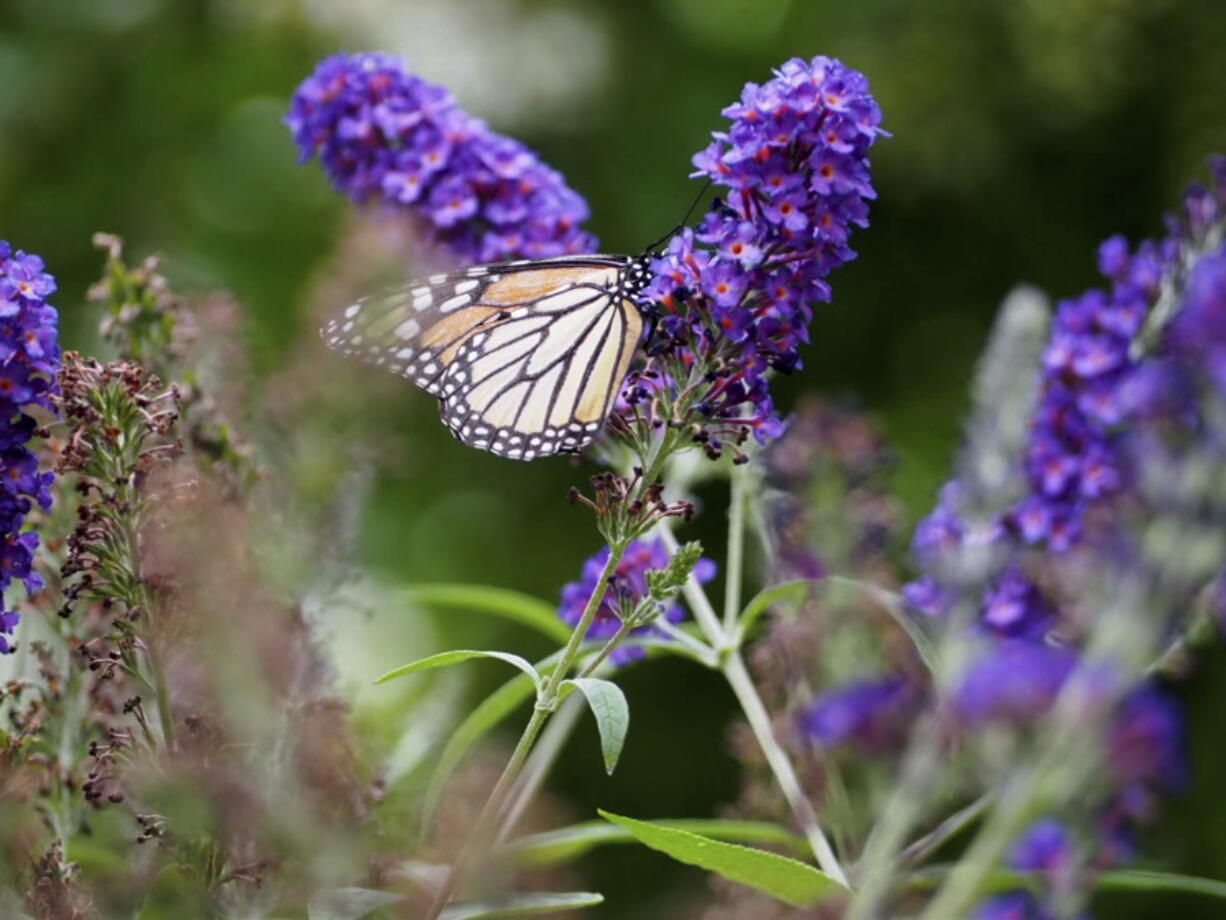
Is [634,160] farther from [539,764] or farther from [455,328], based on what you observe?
[539,764]

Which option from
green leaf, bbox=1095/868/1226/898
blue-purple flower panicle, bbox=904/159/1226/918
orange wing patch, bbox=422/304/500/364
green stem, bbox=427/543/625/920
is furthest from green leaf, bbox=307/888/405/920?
orange wing patch, bbox=422/304/500/364

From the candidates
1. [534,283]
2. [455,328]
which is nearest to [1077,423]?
[534,283]

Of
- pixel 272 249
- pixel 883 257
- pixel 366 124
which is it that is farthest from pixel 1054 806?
pixel 272 249

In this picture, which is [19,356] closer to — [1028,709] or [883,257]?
[1028,709]

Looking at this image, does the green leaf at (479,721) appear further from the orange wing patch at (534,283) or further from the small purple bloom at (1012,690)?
the small purple bloom at (1012,690)

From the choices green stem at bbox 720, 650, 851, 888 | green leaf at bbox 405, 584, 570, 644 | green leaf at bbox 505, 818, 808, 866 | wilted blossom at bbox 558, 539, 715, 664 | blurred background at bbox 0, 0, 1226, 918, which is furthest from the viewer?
blurred background at bbox 0, 0, 1226, 918

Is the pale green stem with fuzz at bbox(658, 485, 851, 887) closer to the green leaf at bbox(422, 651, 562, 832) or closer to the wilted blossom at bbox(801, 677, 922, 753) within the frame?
the green leaf at bbox(422, 651, 562, 832)
